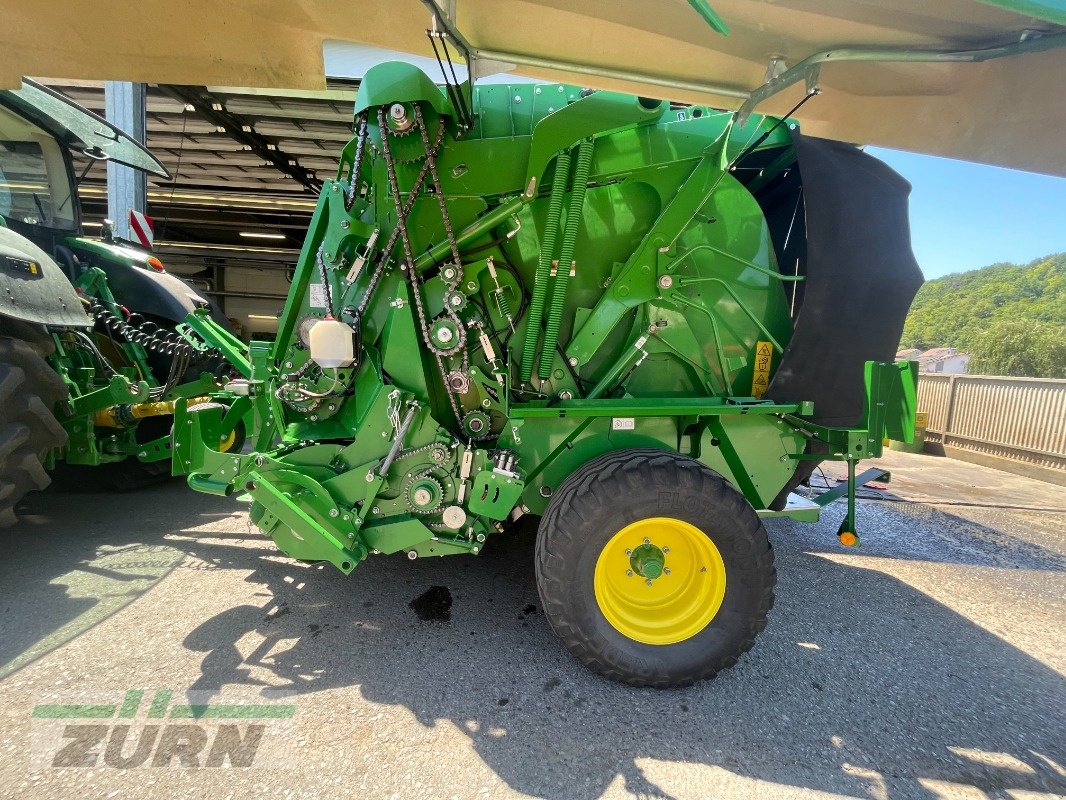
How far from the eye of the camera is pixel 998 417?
7473mm

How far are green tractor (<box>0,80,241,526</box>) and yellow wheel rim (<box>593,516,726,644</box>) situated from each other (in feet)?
8.24

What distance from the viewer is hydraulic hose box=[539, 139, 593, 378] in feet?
7.78

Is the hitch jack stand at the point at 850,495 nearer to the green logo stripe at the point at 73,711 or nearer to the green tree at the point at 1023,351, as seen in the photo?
the green logo stripe at the point at 73,711

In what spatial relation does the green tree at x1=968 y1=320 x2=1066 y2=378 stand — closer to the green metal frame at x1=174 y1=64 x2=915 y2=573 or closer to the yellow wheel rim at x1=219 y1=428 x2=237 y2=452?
the green metal frame at x1=174 y1=64 x2=915 y2=573

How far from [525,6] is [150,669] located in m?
3.10

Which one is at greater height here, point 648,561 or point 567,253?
point 567,253

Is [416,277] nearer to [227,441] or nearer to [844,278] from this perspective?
[227,441]

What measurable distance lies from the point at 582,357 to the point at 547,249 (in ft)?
1.82

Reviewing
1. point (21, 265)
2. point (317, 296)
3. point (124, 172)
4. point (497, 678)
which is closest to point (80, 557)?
point (21, 265)

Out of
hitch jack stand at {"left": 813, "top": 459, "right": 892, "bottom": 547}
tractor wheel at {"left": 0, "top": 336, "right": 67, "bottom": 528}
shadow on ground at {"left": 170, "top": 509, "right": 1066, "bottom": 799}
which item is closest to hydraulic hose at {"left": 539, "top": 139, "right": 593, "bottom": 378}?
shadow on ground at {"left": 170, "top": 509, "right": 1066, "bottom": 799}

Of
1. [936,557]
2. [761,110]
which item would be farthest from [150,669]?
[936,557]

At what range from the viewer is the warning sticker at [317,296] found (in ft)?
8.34

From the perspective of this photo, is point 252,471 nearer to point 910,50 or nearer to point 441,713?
point 441,713

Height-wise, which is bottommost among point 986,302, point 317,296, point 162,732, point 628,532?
point 162,732
